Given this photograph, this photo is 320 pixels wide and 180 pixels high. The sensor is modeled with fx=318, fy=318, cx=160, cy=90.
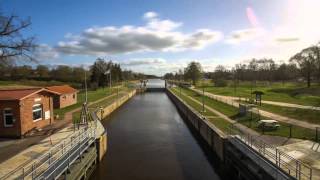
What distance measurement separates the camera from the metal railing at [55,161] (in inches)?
540

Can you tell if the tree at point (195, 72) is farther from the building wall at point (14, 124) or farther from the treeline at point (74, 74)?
the building wall at point (14, 124)

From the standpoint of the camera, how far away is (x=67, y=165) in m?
15.8

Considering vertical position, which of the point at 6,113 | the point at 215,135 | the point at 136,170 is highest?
the point at 6,113

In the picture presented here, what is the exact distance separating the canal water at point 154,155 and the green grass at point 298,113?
29.8 ft

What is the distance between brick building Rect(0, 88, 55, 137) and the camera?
2308 cm

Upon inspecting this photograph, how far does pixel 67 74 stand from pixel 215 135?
353 ft

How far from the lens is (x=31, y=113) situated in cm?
2484

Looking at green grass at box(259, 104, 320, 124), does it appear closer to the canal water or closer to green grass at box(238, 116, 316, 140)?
green grass at box(238, 116, 316, 140)

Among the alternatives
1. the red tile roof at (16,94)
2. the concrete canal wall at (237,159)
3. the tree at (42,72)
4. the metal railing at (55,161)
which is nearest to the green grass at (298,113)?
the concrete canal wall at (237,159)

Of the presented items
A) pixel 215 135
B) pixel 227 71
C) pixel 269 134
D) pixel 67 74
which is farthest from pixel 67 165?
pixel 227 71

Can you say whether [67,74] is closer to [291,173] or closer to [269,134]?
[269,134]

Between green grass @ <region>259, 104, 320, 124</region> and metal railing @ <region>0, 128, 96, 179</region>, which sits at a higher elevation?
green grass @ <region>259, 104, 320, 124</region>

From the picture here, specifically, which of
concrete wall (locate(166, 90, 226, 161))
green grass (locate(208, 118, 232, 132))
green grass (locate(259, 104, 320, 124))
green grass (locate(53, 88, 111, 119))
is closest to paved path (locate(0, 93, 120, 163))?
green grass (locate(53, 88, 111, 119))

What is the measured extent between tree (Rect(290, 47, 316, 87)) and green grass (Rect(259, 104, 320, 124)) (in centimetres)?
4204
